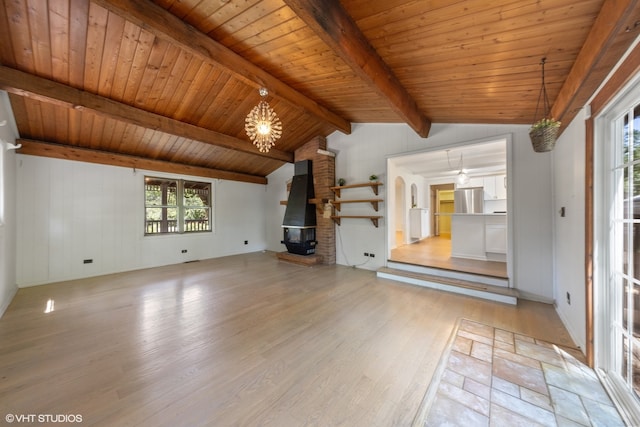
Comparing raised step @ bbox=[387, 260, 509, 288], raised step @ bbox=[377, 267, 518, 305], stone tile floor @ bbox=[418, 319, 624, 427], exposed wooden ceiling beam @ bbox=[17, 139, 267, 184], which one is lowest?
stone tile floor @ bbox=[418, 319, 624, 427]

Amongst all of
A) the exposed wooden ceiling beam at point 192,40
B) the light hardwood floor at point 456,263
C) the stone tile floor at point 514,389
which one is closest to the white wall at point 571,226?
the stone tile floor at point 514,389

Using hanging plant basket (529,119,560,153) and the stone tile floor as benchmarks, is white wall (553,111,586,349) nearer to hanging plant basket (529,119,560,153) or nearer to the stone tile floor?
hanging plant basket (529,119,560,153)

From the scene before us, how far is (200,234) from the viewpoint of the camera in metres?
6.32

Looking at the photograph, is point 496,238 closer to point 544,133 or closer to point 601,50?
point 544,133

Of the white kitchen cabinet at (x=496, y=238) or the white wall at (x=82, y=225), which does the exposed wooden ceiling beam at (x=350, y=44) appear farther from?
the white wall at (x=82, y=225)

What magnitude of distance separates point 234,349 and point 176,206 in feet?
16.6

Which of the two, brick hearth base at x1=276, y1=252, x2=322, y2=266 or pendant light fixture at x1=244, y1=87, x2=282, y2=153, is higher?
pendant light fixture at x1=244, y1=87, x2=282, y2=153

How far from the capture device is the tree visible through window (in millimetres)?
5648

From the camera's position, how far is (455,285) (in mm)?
3656

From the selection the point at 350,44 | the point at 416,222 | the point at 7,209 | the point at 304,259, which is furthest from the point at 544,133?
the point at 7,209

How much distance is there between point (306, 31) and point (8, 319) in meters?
4.64

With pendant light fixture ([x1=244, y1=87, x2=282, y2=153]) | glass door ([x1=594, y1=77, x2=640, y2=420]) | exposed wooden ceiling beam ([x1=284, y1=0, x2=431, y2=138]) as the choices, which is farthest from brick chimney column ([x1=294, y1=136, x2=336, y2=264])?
glass door ([x1=594, y1=77, x2=640, y2=420])

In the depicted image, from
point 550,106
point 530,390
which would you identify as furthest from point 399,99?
point 530,390

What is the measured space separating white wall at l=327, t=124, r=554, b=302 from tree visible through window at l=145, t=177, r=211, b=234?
3985 mm
